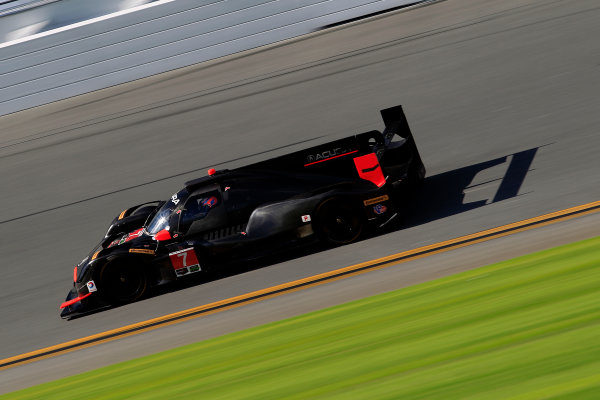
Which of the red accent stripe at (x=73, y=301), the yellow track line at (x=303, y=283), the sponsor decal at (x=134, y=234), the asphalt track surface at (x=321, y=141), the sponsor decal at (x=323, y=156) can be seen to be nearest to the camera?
the yellow track line at (x=303, y=283)

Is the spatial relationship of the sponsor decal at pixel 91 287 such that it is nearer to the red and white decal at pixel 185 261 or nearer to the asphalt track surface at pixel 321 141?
the asphalt track surface at pixel 321 141

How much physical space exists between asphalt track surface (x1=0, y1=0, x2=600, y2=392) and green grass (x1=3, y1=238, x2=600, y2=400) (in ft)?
1.73

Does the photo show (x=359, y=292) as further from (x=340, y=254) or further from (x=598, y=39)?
(x=598, y=39)

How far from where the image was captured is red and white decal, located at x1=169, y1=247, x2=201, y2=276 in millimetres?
8742

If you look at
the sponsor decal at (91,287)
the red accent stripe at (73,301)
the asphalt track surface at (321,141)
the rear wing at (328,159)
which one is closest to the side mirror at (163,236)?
the asphalt track surface at (321,141)

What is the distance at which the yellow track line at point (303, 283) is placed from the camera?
7875mm

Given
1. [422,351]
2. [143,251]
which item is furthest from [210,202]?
[422,351]

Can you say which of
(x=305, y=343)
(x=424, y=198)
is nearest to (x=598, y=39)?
(x=424, y=198)

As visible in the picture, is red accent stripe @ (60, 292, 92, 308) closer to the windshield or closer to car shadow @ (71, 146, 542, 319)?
car shadow @ (71, 146, 542, 319)

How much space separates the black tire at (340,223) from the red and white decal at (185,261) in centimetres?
132

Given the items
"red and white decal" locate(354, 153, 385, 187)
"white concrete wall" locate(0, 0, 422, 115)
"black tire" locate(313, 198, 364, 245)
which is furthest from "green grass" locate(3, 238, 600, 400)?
"white concrete wall" locate(0, 0, 422, 115)

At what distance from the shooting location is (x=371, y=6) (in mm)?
20531

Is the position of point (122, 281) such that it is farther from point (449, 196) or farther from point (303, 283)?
point (449, 196)

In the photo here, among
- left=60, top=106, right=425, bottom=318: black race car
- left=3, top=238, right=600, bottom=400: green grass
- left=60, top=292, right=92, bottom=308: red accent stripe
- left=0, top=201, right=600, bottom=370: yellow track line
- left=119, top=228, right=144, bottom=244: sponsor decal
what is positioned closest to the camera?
left=3, top=238, right=600, bottom=400: green grass
